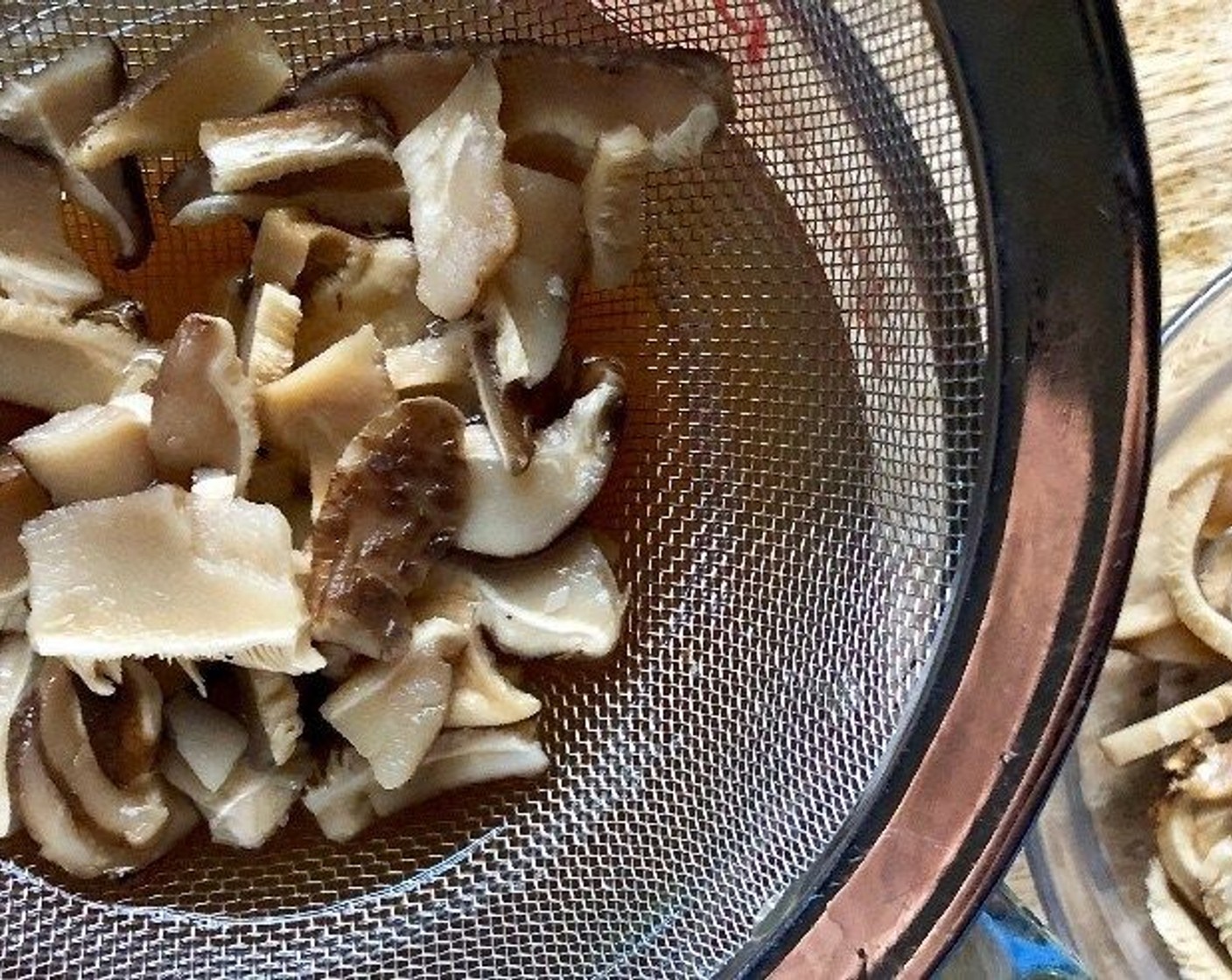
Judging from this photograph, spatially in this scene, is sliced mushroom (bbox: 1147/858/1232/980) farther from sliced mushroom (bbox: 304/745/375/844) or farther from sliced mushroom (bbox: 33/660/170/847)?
sliced mushroom (bbox: 33/660/170/847)

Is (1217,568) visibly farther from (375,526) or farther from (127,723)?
(127,723)

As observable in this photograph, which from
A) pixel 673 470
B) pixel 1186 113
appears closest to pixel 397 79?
pixel 673 470

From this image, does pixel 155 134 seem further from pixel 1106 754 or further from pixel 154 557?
pixel 1106 754

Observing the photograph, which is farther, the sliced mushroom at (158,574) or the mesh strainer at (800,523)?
the sliced mushroom at (158,574)

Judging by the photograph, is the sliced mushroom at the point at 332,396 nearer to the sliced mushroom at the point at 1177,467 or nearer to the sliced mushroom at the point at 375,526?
the sliced mushroom at the point at 375,526

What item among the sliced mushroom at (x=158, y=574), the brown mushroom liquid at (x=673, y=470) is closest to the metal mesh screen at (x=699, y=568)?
the brown mushroom liquid at (x=673, y=470)

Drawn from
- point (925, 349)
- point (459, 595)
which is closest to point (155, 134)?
point (459, 595)
